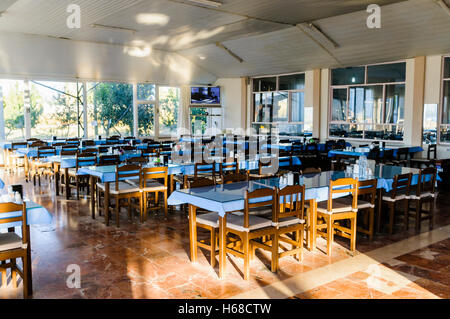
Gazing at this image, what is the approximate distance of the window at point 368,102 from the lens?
38.5 feet

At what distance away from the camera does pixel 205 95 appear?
16719mm

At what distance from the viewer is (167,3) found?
905cm

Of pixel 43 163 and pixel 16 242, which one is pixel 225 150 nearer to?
pixel 43 163

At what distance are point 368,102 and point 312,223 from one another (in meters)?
8.73

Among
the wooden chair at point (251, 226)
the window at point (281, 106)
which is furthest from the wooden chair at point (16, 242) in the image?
the window at point (281, 106)

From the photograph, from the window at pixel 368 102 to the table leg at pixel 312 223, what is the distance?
7968 mm

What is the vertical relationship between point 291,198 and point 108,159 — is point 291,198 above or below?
→ below

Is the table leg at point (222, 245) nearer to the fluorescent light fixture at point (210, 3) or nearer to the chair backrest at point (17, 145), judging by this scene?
the fluorescent light fixture at point (210, 3)

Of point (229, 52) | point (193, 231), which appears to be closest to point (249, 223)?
point (193, 231)

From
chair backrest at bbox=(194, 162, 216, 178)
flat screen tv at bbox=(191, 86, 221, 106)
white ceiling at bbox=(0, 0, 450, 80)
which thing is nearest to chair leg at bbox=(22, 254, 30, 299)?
chair backrest at bbox=(194, 162, 216, 178)

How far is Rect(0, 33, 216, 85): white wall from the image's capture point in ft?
39.6

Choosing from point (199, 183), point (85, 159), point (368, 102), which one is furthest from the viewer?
point (368, 102)

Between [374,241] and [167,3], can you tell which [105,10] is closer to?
[167,3]

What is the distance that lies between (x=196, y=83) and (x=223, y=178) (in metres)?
12.3
